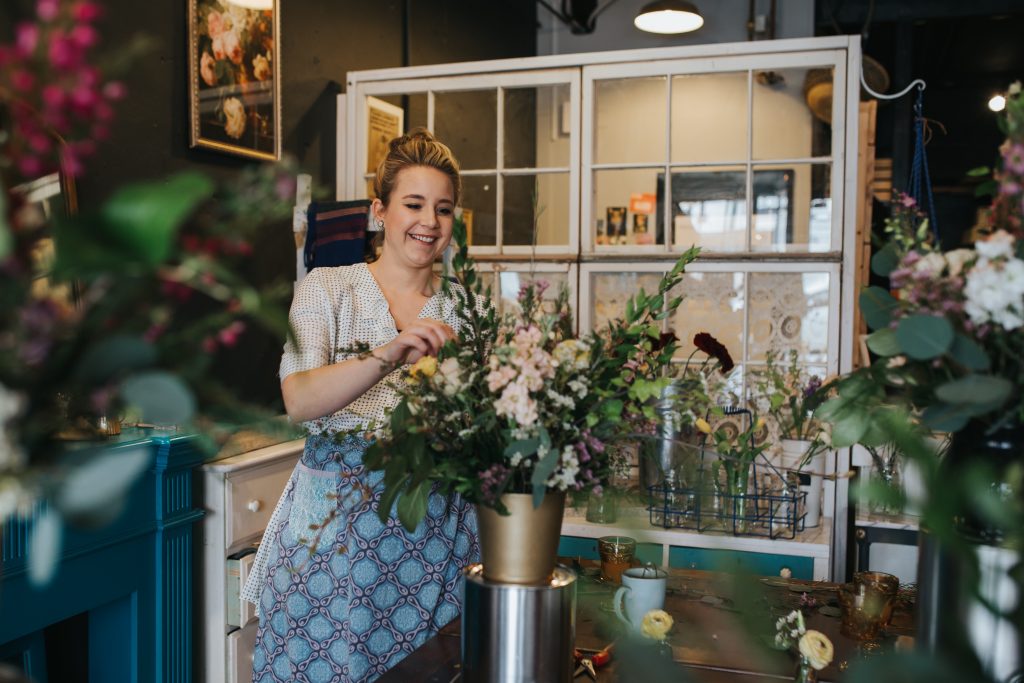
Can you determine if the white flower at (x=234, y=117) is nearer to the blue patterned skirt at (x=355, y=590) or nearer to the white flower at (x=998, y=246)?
the blue patterned skirt at (x=355, y=590)

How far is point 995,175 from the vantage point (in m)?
0.85

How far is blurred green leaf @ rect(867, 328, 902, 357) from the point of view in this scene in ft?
2.99

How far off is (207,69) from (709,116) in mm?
2299

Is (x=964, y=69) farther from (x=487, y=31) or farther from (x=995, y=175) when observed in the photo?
(x=995, y=175)

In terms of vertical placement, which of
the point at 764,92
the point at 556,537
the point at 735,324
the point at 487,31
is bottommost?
the point at 556,537

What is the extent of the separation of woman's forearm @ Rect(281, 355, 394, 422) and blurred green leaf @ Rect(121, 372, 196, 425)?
111 centimetres

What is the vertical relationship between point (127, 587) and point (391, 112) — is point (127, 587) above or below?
below

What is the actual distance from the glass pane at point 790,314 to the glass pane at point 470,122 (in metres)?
1.09

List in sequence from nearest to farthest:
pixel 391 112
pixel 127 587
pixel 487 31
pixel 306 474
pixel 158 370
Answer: pixel 158 370
pixel 306 474
pixel 127 587
pixel 391 112
pixel 487 31

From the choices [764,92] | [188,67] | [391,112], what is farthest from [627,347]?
[764,92]

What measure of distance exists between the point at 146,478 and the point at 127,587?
0.27 metres

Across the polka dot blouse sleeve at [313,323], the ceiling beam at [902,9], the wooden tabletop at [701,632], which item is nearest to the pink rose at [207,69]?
the polka dot blouse sleeve at [313,323]

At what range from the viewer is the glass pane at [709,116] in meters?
3.50

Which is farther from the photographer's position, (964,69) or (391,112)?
(964,69)
